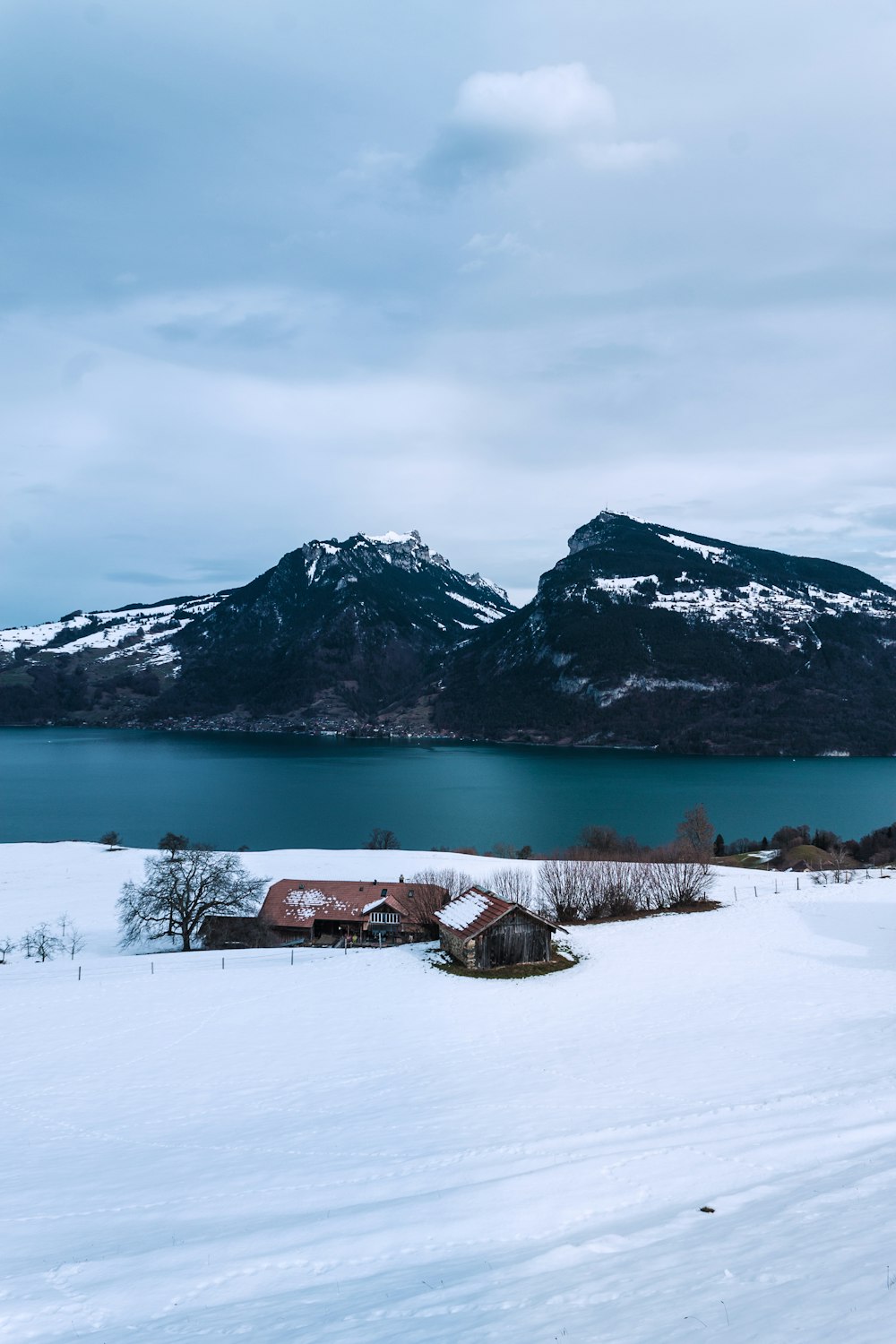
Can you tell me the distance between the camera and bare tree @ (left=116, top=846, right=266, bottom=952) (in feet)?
131

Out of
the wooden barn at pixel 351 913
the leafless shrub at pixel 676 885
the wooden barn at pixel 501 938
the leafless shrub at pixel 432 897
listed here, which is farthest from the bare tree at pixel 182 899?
the leafless shrub at pixel 676 885

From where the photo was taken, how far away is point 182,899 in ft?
131

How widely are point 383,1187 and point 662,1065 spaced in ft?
27.7

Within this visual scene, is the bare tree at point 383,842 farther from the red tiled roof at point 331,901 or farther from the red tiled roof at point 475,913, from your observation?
the red tiled roof at point 475,913

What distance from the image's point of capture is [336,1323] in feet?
23.8

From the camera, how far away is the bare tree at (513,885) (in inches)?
1657

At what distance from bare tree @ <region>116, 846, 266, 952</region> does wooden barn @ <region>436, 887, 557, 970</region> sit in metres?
15.0

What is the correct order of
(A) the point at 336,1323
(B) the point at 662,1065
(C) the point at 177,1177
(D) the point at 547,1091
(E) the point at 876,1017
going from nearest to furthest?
(A) the point at 336,1323 → (C) the point at 177,1177 → (D) the point at 547,1091 → (B) the point at 662,1065 → (E) the point at 876,1017

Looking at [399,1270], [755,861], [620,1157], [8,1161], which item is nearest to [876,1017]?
[620,1157]

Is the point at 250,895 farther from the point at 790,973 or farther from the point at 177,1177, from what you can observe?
the point at 177,1177

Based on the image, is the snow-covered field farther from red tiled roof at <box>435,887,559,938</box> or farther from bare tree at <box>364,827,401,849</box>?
bare tree at <box>364,827,401,849</box>

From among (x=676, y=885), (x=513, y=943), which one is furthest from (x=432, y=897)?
(x=676, y=885)

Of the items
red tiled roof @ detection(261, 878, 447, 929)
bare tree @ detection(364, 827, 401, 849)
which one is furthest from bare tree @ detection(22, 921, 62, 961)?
bare tree @ detection(364, 827, 401, 849)

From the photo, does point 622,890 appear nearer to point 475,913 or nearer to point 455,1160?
point 475,913
